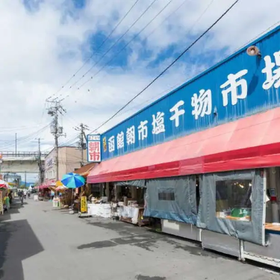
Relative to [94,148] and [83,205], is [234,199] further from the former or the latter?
[94,148]

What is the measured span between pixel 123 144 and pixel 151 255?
34.4 feet

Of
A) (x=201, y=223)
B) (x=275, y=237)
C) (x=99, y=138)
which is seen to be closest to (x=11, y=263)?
(x=201, y=223)

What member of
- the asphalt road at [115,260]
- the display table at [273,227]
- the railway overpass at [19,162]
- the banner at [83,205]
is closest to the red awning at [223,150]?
the display table at [273,227]

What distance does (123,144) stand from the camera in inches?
722

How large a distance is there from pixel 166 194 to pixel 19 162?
5804 centimetres

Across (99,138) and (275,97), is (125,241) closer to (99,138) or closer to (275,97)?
(275,97)

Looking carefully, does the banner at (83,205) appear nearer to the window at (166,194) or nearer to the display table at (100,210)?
the display table at (100,210)

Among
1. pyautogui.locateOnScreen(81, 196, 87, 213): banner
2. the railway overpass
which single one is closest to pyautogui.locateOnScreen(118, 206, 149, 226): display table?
pyautogui.locateOnScreen(81, 196, 87, 213): banner

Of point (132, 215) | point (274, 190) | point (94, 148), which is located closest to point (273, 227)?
point (274, 190)

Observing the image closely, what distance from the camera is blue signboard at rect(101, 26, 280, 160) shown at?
7863 mm

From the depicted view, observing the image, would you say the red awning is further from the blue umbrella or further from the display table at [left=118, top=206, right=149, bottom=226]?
the blue umbrella

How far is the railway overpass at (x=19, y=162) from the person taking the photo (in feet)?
196

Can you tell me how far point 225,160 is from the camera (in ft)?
25.2

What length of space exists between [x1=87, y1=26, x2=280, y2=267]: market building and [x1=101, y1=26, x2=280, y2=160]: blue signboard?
0.08 feet
